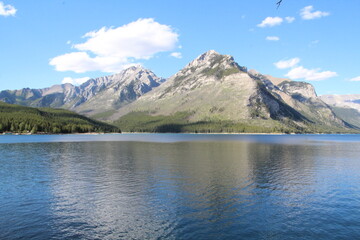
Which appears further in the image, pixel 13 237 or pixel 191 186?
pixel 191 186

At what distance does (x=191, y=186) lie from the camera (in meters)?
55.6

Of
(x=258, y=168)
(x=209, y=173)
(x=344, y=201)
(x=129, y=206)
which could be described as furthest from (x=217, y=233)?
(x=258, y=168)

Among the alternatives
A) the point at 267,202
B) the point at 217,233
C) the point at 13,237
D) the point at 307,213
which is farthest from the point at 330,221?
the point at 13,237

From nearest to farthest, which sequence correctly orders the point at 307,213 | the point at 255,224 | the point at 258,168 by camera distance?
1. the point at 255,224
2. the point at 307,213
3. the point at 258,168

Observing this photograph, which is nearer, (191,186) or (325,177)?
(191,186)

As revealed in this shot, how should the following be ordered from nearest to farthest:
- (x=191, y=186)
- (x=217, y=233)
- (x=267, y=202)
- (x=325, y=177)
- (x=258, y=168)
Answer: (x=217, y=233) < (x=267, y=202) < (x=191, y=186) < (x=325, y=177) < (x=258, y=168)

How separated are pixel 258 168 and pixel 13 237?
66.8 meters

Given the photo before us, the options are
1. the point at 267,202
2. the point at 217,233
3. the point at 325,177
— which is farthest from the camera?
the point at 325,177

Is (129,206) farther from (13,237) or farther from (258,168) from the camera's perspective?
(258,168)

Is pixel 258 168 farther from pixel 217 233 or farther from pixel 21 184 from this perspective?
pixel 21 184

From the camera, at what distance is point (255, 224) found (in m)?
34.8

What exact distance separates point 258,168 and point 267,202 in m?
36.4

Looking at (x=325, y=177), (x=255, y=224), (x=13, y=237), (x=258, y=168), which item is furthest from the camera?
(x=258, y=168)

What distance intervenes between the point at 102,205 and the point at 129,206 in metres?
4.56
